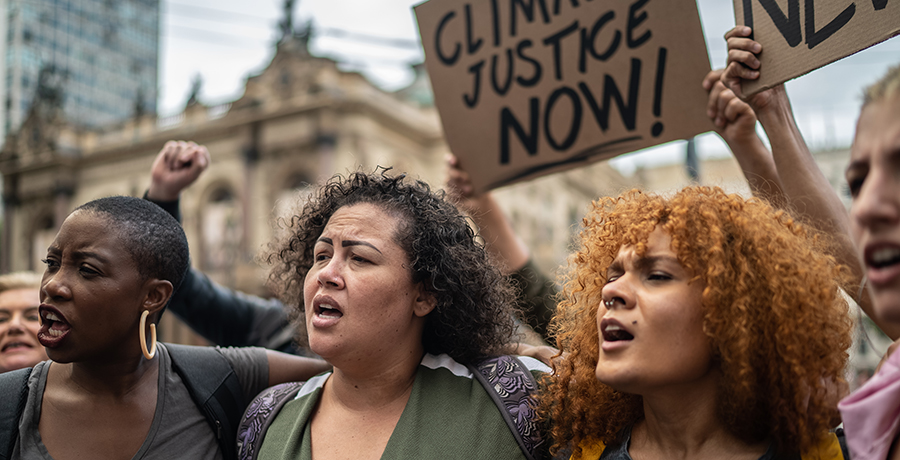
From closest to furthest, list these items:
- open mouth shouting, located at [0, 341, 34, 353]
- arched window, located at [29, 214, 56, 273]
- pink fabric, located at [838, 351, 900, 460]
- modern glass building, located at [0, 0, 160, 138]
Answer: pink fabric, located at [838, 351, 900, 460]
open mouth shouting, located at [0, 341, 34, 353]
modern glass building, located at [0, 0, 160, 138]
arched window, located at [29, 214, 56, 273]

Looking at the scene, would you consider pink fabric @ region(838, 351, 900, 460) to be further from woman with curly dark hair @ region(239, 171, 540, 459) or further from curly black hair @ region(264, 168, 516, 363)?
curly black hair @ region(264, 168, 516, 363)

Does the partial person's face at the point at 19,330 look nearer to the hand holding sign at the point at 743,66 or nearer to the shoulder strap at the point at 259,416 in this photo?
the shoulder strap at the point at 259,416

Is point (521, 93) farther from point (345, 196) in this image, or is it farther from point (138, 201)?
point (138, 201)

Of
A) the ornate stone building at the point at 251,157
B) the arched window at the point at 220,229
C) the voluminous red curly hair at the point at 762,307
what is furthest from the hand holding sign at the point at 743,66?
the arched window at the point at 220,229

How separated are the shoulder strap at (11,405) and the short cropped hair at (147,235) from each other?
20.3 inches

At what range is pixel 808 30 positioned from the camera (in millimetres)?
Result: 2166

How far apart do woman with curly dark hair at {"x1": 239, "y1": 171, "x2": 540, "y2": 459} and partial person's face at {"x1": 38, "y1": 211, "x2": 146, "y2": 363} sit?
0.56 m

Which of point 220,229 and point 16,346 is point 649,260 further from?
point 220,229

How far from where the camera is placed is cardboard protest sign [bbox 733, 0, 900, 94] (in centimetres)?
201

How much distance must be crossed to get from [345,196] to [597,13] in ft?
4.31

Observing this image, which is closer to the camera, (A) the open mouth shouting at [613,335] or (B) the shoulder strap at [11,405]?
(A) the open mouth shouting at [613,335]

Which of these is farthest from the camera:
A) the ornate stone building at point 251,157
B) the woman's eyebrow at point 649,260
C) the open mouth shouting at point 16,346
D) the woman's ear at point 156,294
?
the ornate stone building at point 251,157

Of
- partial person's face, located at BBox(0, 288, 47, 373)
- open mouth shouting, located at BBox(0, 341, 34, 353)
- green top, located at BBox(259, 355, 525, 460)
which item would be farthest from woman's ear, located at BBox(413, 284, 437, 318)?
open mouth shouting, located at BBox(0, 341, 34, 353)

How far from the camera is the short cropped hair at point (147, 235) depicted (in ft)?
7.47
